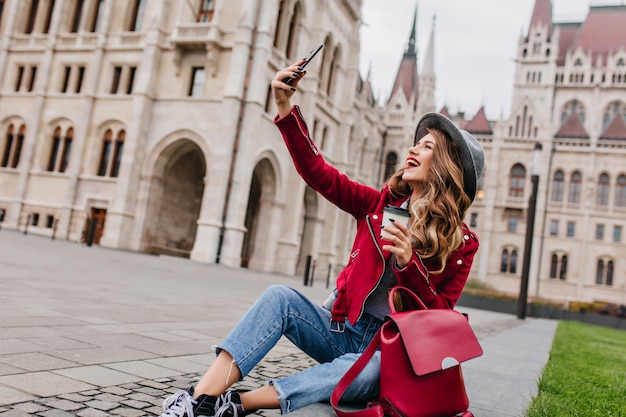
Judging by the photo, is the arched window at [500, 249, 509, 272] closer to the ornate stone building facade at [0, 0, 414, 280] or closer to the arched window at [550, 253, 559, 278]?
the arched window at [550, 253, 559, 278]

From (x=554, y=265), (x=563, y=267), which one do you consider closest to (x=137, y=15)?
(x=554, y=265)

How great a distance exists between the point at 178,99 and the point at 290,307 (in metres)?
22.3

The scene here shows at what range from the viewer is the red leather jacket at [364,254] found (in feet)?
8.21

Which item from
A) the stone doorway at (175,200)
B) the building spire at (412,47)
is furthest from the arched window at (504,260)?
the stone doorway at (175,200)

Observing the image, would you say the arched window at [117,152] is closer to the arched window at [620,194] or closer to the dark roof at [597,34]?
the arched window at [620,194]

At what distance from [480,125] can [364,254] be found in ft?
155

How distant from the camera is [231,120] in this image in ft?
72.3

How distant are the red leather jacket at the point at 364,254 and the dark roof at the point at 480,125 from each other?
45.7 metres

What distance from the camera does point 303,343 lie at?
2.72m

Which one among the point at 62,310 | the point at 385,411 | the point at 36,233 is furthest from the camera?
the point at 36,233

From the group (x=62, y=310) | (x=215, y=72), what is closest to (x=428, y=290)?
(x=62, y=310)

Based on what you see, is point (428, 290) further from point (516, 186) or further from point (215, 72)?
point (516, 186)

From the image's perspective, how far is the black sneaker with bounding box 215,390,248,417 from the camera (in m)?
2.27

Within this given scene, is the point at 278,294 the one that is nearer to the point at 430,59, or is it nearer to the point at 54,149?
the point at 54,149
